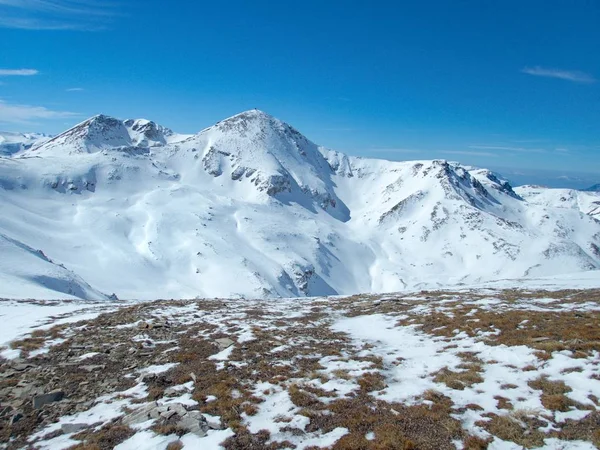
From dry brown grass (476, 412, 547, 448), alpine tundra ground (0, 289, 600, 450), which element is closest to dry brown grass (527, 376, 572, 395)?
Result: alpine tundra ground (0, 289, 600, 450)

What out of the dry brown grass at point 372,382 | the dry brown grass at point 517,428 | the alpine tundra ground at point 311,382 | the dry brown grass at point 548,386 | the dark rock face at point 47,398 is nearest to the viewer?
the dry brown grass at point 517,428

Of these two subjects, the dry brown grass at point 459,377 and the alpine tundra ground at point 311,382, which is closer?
the alpine tundra ground at point 311,382

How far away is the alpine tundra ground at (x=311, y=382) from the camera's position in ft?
40.8

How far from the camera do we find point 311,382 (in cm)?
1673

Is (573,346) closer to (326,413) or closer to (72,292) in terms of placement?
(326,413)

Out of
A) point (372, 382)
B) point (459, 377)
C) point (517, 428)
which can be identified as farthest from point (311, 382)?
point (517, 428)

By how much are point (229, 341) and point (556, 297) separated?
2964 centimetres

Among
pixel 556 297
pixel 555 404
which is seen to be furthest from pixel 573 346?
pixel 556 297

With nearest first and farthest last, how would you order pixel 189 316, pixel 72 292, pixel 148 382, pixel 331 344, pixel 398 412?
pixel 398 412
pixel 148 382
pixel 331 344
pixel 189 316
pixel 72 292

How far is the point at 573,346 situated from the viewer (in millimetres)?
17766

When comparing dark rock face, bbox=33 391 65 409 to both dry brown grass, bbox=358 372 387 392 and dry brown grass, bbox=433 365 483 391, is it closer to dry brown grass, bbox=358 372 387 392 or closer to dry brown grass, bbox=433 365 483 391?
dry brown grass, bbox=358 372 387 392

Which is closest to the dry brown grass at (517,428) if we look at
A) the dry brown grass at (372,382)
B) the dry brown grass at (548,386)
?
the dry brown grass at (548,386)

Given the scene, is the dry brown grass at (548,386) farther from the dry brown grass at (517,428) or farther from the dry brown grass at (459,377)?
the dry brown grass at (517,428)

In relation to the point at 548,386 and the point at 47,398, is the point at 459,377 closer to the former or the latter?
the point at 548,386
